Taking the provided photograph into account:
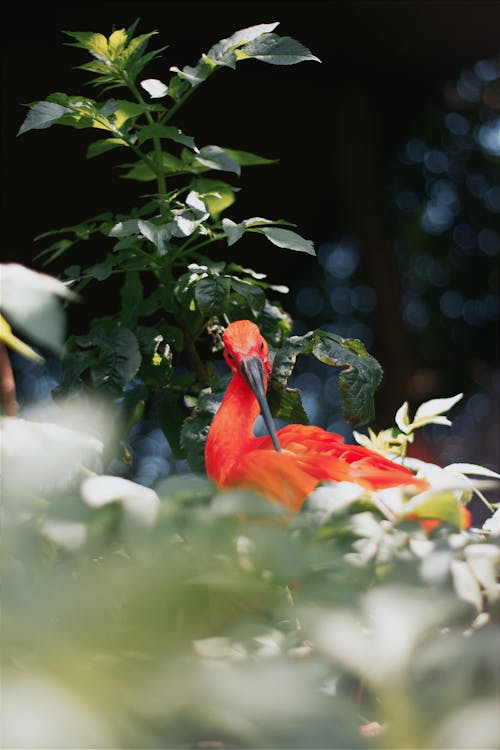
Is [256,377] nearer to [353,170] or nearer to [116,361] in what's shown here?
[116,361]

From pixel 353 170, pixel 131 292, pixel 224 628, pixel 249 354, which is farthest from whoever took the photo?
pixel 353 170

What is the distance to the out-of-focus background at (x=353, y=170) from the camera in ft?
6.78

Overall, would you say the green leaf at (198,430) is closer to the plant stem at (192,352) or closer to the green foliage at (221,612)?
the plant stem at (192,352)

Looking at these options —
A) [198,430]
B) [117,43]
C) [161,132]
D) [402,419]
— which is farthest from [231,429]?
[117,43]

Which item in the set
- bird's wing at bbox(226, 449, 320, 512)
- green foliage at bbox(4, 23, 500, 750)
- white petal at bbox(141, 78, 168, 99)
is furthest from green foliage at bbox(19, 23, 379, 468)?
green foliage at bbox(4, 23, 500, 750)

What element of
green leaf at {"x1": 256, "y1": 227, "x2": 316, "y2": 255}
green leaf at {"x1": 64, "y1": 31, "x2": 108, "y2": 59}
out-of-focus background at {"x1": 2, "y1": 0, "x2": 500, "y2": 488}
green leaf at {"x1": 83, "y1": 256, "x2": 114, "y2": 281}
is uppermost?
green leaf at {"x1": 64, "y1": 31, "x2": 108, "y2": 59}

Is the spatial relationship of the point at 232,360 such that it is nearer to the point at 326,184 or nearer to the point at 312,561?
the point at 312,561

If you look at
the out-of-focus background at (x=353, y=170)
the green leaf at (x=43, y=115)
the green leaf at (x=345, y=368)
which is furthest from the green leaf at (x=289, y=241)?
the out-of-focus background at (x=353, y=170)

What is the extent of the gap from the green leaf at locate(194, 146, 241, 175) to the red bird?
6.7 inches

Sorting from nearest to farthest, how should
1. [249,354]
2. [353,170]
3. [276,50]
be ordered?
[276,50] < [249,354] < [353,170]

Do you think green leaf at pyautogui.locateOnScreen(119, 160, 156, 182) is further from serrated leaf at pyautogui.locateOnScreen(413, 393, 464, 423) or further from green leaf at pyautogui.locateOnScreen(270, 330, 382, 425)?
serrated leaf at pyautogui.locateOnScreen(413, 393, 464, 423)

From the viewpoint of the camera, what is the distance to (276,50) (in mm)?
744

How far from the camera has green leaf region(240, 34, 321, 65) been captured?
2.40 ft

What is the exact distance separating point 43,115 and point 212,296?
0.22 meters
